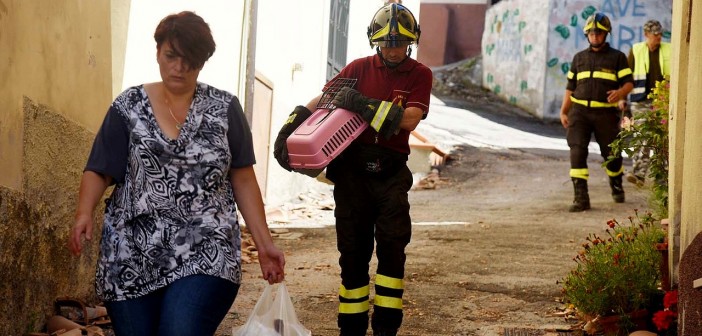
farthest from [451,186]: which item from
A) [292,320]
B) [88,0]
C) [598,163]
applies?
[292,320]

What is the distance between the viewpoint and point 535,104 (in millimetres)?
26375

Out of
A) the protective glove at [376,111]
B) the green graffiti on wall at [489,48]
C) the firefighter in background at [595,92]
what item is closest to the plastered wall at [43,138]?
the protective glove at [376,111]

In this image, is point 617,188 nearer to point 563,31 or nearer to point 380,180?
point 380,180

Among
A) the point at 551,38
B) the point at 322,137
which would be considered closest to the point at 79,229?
the point at 322,137

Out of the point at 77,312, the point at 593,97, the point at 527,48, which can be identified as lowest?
the point at 77,312

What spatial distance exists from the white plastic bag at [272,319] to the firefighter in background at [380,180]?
1.43 m

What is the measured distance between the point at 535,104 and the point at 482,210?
13.1 meters

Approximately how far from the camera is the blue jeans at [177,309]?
3750 mm

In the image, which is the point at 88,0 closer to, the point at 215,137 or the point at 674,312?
the point at 215,137

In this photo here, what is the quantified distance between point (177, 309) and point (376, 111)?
214cm

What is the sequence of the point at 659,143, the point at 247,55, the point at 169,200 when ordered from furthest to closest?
1. the point at 247,55
2. the point at 659,143
3. the point at 169,200

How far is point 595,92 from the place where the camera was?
466 inches

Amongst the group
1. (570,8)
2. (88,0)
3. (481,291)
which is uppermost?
(570,8)

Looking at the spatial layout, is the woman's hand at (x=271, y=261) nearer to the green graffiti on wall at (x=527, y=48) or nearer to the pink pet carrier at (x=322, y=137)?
the pink pet carrier at (x=322, y=137)
